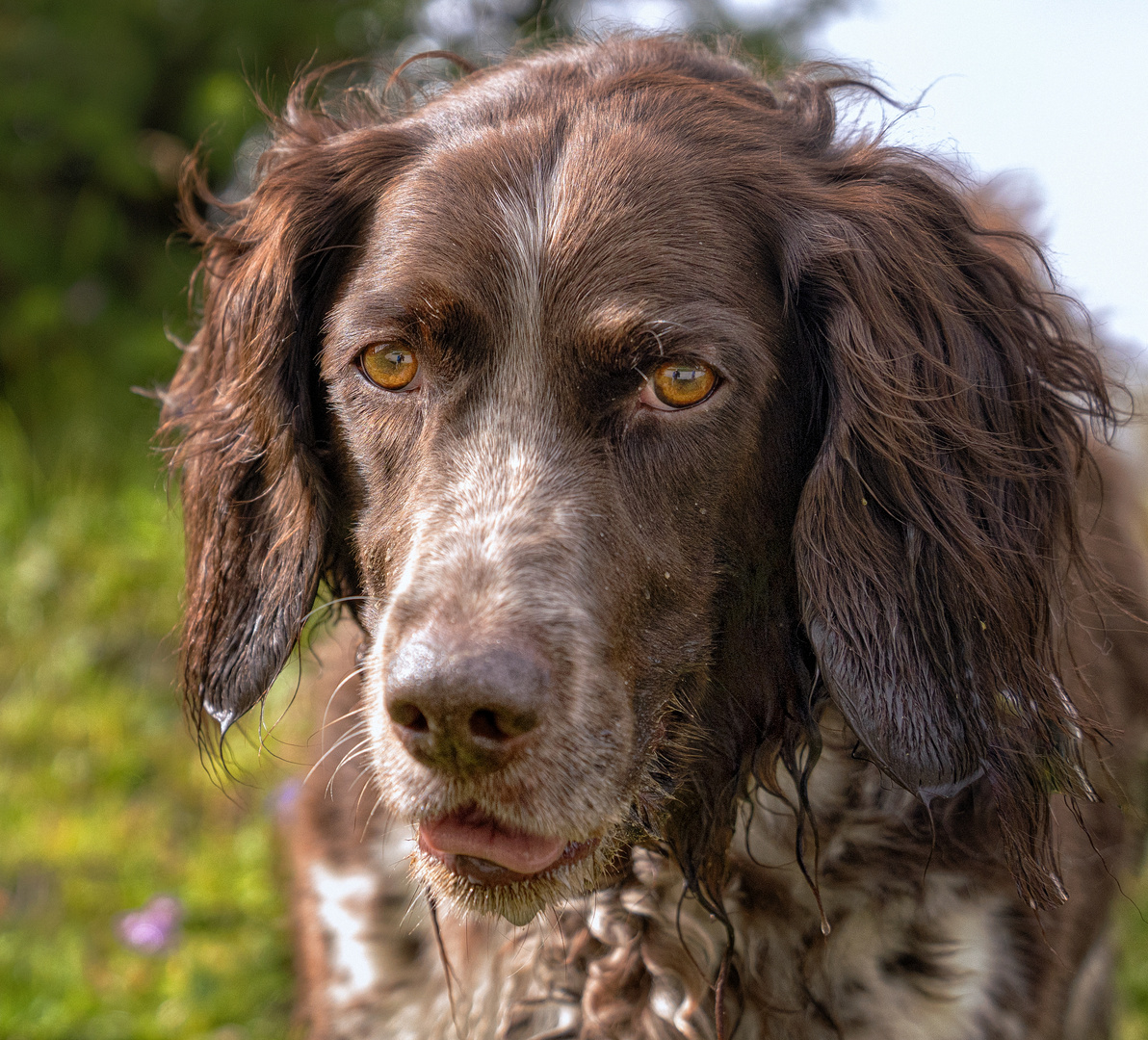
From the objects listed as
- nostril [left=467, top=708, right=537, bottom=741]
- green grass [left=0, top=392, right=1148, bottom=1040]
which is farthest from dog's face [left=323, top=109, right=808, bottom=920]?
green grass [left=0, top=392, right=1148, bottom=1040]

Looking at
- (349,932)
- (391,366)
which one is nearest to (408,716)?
(391,366)

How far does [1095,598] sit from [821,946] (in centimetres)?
86

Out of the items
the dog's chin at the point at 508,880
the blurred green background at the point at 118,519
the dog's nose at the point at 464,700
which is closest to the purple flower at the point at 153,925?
the blurred green background at the point at 118,519

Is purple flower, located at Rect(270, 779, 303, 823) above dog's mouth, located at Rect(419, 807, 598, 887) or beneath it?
beneath

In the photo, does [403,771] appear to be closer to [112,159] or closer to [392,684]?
[392,684]

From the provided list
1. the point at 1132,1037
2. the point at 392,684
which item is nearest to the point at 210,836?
the point at 392,684

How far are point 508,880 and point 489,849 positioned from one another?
0.07 meters

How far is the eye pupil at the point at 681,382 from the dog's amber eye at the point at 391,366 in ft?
→ 1.43

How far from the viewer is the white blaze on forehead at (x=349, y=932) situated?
2684 millimetres

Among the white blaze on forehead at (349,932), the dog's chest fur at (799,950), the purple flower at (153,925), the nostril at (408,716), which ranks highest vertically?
the nostril at (408,716)

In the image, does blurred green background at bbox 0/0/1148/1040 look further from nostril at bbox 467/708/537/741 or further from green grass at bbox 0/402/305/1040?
nostril at bbox 467/708/537/741

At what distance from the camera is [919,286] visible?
2225mm

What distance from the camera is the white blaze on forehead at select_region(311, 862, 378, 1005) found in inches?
106

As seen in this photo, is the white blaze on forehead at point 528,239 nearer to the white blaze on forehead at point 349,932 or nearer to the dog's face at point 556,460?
Answer: the dog's face at point 556,460
